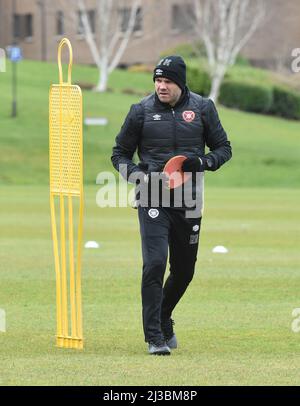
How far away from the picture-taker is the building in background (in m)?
75.6

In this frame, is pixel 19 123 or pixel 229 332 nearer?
pixel 229 332

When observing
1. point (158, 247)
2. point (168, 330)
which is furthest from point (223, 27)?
point (158, 247)

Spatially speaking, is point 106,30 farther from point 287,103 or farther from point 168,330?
point 168,330

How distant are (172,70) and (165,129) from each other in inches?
19.0

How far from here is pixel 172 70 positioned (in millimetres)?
10172

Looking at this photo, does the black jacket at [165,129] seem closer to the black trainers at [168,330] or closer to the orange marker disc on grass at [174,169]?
the orange marker disc on grass at [174,169]

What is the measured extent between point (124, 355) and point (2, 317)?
2640mm

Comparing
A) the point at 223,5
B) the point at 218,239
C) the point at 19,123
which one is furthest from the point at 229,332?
the point at 223,5

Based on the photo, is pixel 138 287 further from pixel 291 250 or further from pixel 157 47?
pixel 157 47

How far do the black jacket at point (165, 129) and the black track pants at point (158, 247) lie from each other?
0.41 meters

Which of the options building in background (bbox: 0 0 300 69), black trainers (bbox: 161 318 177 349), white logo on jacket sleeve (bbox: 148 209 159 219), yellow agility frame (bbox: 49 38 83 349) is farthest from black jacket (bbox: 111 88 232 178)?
building in background (bbox: 0 0 300 69)
